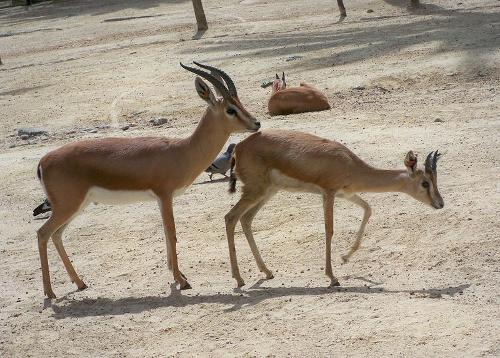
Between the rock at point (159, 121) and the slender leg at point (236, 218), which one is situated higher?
the slender leg at point (236, 218)

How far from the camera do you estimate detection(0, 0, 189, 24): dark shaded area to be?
120ft

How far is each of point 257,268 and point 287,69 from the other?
390 inches

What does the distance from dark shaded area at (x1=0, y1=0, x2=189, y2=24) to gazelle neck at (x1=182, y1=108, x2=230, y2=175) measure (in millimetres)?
26981

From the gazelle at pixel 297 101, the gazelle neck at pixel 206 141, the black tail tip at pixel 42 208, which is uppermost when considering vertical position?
the gazelle neck at pixel 206 141

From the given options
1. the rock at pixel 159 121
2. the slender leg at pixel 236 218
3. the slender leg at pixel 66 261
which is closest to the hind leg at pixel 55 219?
the slender leg at pixel 66 261

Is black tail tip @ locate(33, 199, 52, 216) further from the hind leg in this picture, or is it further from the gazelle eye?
the gazelle eye

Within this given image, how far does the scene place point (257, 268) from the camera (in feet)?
31.1

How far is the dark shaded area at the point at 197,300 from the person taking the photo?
8.18 m

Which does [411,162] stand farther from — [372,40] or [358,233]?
[372,40]

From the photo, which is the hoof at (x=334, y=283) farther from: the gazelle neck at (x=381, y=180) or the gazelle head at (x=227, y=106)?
the gazelle head at (x=227, y=106)

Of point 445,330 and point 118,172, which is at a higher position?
point 118,172

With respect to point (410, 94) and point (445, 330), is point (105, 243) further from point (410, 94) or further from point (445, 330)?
point (410, 94)

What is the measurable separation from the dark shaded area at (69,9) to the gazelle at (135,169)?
27.0 metres

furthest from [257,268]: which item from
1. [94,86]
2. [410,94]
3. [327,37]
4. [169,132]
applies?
[327,37]
